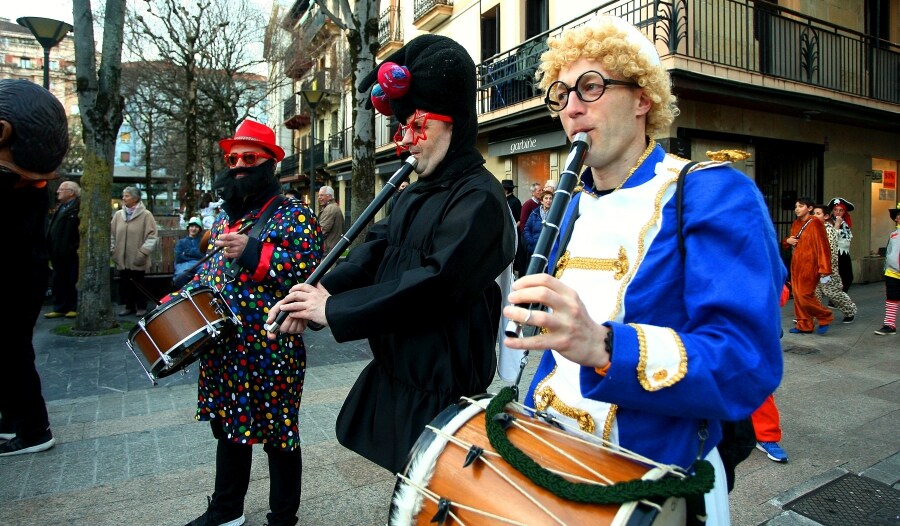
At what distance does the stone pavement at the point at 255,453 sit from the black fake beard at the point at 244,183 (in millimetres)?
1596

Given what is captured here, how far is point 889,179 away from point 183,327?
17264 millimetres

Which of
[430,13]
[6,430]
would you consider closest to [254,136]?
[6,430]

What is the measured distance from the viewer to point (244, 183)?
2912mm

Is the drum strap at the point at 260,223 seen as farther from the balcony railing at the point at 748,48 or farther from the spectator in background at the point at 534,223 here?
the balcony railing at the point at 748,48

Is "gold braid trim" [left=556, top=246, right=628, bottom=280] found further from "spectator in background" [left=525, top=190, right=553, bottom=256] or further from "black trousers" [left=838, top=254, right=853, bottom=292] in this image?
"black trousers" [left=838, top=254, right=853, bottom=292]

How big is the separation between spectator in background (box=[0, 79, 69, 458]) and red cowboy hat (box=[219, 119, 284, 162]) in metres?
1.21

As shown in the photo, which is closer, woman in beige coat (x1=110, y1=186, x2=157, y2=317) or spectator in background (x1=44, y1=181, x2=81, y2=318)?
spectator in background (x1=44, y1=181, x2=81, y2=318)

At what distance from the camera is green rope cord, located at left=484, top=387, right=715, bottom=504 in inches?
43.4

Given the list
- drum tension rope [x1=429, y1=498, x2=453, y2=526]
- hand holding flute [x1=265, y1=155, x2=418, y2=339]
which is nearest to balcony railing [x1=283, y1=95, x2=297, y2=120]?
hand holding flute [x1=265, y1=155, x2=418, y2=339]

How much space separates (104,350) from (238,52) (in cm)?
1924

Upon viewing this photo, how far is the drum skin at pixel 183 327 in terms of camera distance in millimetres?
2629

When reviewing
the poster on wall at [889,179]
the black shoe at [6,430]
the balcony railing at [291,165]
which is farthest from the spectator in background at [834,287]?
the balcony railing at [291,165]

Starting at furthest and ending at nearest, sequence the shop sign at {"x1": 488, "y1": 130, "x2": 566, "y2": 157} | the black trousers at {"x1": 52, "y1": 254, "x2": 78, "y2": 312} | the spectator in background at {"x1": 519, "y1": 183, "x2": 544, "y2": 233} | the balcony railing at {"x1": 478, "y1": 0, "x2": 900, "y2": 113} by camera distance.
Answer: the shop sign at {"x1": 488, "y1": 130, "x2": 566, "y2": 157} → the balcony railing at {"x1": 478, "y1": 0, "x2": 900, "y2": 113} → the spectator in background at {"x1": 519, "y1": 183, "x2": 544, "y2": 233} → the black trousers at {"x1": 52, "y1": 254, "x2": 78, "y2": 312}

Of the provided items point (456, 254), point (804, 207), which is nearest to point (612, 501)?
point (456, 254)
